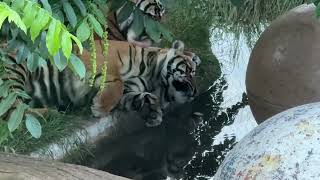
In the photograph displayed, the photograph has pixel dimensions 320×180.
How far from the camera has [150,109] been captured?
6.28m

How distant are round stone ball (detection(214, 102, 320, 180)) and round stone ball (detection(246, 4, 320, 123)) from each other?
1892 millimetres

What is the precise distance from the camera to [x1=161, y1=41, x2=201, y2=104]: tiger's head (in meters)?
6.69

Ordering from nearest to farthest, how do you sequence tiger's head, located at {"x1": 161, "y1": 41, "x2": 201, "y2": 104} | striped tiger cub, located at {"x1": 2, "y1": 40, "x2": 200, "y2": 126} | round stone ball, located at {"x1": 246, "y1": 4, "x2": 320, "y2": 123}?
1. round stone ball, located at {"x1": 246, "y1": 4, "x2": 320, "y2": 123}
2. striped tiger cub, located at {"x1": 2, "y1": 40, "x2": 200, "y2": 126}
3. tiger's head, located at {"x1": 161, "y1": 41, "x2": 201, "y2": 104}

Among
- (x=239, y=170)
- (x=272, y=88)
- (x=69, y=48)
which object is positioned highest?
(x=69, y=48)

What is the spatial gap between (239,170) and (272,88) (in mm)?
2236

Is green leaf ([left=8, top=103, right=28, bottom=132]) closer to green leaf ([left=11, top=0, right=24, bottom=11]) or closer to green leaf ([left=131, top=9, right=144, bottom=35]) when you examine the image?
green leaf ([left=131, top=9, right=144, bottom=35])

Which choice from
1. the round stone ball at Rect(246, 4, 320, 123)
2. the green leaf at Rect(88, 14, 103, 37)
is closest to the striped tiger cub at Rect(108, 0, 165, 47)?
the round stone ball at Rect(246, 4, 320, 123)

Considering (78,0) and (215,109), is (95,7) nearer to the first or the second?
(78,0)

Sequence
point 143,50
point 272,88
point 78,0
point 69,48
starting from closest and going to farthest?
point 69,48 < point 78,0 < point 272,88 < point 143,50

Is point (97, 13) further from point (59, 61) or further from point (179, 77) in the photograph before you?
point (179, 77)

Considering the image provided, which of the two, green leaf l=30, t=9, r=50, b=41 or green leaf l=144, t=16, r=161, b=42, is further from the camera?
green leaf l=144, t=16, r=161, b=42

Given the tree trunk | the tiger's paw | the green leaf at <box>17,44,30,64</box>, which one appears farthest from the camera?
the tiger's paw

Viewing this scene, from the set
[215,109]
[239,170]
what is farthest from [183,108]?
[239,170]

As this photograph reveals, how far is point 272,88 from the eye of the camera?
16.6ft
